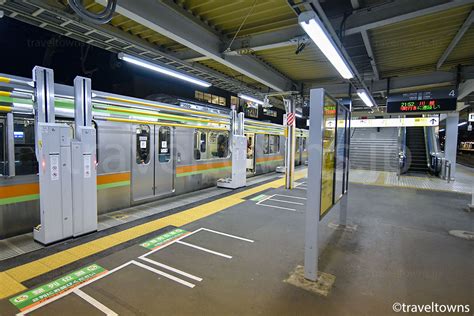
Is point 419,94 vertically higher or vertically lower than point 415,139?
higher

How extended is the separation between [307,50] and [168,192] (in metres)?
4.94

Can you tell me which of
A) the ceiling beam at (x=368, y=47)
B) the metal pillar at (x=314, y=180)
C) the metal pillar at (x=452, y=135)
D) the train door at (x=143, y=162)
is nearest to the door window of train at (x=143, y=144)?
the train door at (x=143, y=162)

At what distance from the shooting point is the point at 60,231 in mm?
3842

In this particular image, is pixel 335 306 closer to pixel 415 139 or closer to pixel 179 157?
pixel 179 157

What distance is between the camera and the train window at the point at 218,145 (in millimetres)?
8453

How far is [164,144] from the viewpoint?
661 cm

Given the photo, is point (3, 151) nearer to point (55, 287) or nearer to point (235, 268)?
point (55, 287)

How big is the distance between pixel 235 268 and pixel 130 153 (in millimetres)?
3809

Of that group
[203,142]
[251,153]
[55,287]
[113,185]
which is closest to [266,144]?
[251,153]

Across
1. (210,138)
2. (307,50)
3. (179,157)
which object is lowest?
(179,157)

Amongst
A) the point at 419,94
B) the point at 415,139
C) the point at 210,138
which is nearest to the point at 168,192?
the point at 210,138

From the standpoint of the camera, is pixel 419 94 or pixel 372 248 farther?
pixel 419 94

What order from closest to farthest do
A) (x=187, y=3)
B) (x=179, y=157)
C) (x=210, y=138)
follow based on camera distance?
(x=187, y=3), (x=179, y=157), (x=210, y=138)

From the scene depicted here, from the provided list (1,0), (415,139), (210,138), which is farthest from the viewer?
(415,139)
